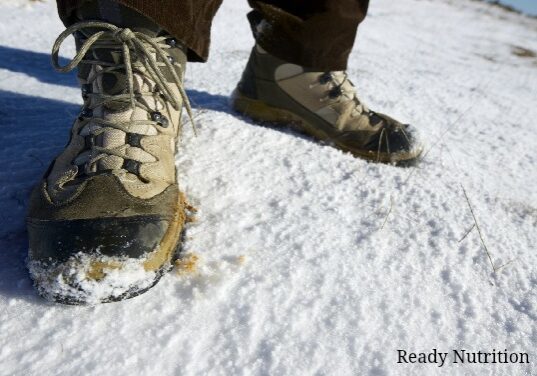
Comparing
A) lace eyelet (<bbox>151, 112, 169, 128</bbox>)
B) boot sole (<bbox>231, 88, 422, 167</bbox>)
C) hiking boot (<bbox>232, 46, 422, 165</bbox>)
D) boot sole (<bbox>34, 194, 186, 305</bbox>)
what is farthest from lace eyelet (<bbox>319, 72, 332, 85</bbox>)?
boot sole (<bbox>34, 194, 186, 305</bbox>)

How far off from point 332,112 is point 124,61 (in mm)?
652

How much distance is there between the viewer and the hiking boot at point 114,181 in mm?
633

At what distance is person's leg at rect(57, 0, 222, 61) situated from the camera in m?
0.77

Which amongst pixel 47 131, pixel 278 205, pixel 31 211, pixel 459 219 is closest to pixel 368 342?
pixel 278 205

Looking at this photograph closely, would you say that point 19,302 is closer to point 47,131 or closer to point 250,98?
point 47,131

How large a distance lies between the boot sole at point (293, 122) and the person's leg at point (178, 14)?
1.34 ft

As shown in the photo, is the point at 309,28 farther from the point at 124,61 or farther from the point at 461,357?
the point at 461,357

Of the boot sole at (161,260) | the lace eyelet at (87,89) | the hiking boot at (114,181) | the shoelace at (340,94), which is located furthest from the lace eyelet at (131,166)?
the shoelace at (340,94)

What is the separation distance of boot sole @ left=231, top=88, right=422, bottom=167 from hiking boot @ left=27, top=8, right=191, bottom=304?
0.42 metres

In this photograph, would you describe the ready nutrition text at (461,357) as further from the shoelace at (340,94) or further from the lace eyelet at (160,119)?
the shoelace at (340,94)

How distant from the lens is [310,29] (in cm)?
116

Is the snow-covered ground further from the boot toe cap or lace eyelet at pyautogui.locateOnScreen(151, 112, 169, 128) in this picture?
lace eyelet at pyautogui.locateOnScreen(151, 112, 169, 128)

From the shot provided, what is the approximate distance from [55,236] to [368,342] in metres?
0.52

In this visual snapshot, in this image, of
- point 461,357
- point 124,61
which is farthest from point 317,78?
point 461,357
